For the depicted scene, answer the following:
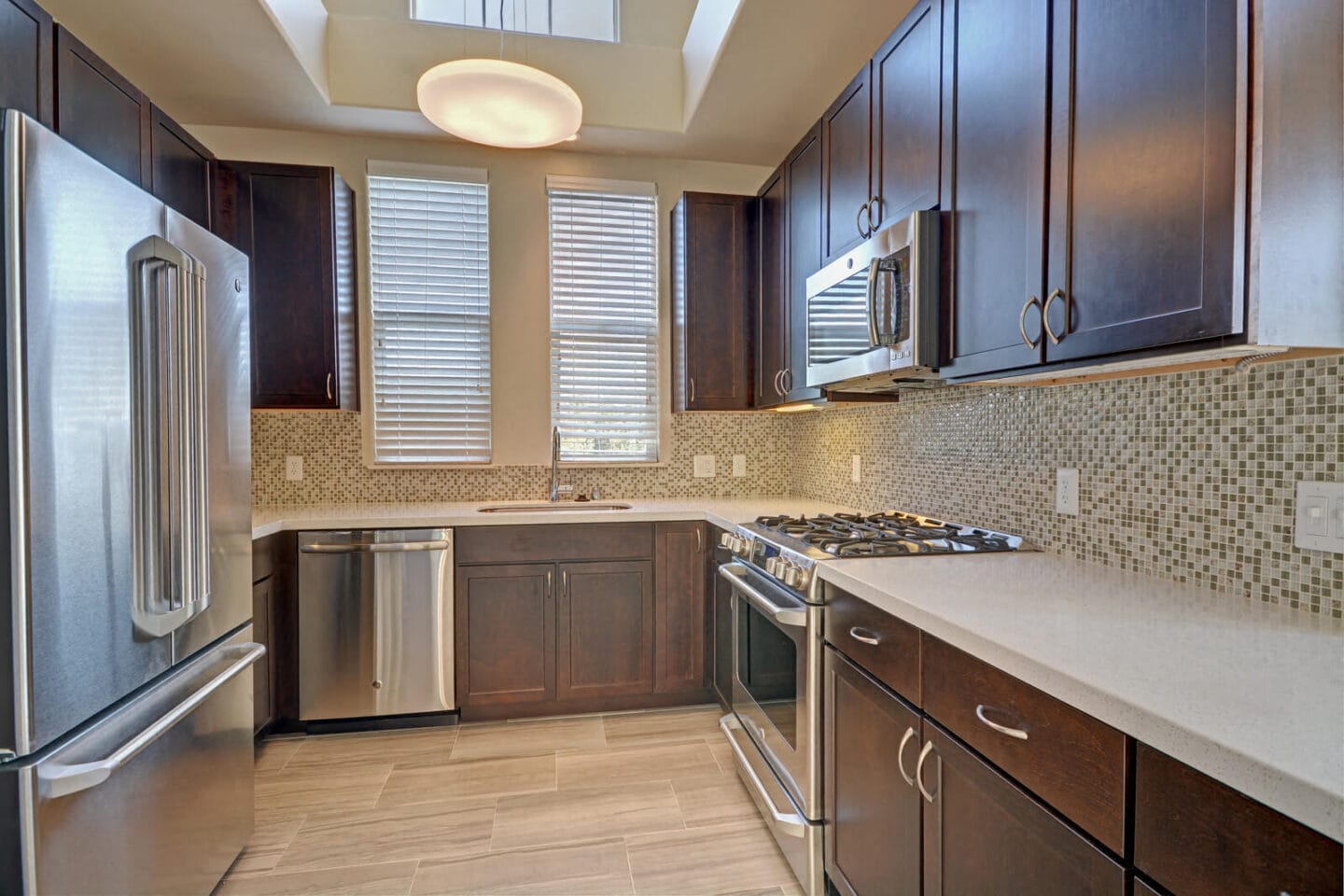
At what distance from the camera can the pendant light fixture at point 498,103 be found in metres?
1.96

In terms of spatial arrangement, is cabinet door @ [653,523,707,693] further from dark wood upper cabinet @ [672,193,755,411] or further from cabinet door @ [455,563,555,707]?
dark wood upper cabinet @ [672,193,755,411]

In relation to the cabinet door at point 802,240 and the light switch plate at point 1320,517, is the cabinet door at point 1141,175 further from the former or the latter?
the cabinet door at point 802,240

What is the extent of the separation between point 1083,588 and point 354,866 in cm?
208

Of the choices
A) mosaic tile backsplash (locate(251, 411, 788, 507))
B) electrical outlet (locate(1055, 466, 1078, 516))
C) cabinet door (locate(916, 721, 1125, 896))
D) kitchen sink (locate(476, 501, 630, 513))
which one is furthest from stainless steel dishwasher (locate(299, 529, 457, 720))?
electrical outlet (locate(1055, 466, 1078, 516))

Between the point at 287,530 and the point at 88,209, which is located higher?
the point at 88,209

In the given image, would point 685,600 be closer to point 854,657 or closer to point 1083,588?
point 854,657

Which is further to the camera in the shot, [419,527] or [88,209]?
[419,527]

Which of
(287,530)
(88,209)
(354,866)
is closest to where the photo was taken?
(88,209)

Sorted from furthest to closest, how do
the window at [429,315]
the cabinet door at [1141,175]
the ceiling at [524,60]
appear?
the window at [429,315]
the ceiling at [524,60]
the cabinet door at [1141,175]

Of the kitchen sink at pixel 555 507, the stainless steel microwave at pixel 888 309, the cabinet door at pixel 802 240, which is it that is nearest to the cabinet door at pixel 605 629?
the kitchen sink at pixel 555 507

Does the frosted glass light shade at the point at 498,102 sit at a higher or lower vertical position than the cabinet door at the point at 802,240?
higher

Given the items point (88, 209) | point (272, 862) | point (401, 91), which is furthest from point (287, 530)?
point (401, 91)

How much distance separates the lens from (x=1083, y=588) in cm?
129

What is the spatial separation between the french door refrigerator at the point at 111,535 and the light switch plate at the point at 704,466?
2212 mm
